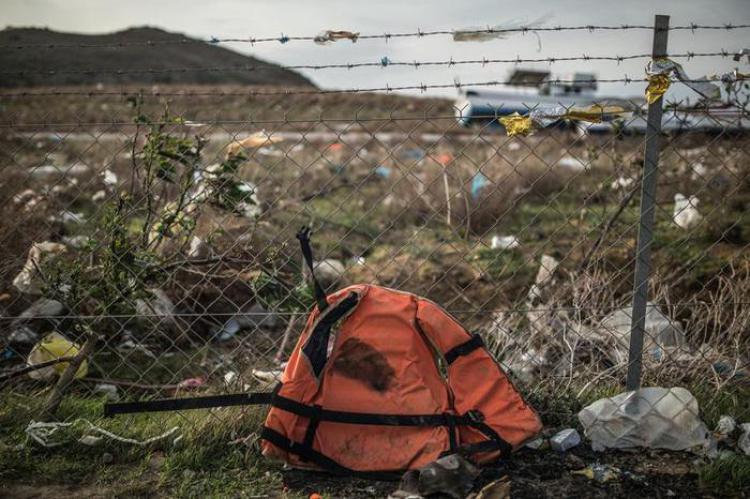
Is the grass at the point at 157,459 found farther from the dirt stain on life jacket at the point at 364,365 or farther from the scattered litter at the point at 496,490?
the scattered litter at the point at 496,490

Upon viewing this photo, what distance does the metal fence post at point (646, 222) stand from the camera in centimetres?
232

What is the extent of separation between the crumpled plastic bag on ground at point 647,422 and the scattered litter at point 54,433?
66.7 inches

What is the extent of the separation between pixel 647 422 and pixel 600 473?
Result: 354mm

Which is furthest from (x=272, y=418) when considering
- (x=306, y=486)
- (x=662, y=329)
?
(x=662, y=329)

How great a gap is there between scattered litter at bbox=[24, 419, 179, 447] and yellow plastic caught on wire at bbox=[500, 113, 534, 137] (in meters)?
1.75

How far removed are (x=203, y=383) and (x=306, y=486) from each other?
1036 millimetres

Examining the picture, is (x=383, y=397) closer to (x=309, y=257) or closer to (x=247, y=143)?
(x=309, y=257)

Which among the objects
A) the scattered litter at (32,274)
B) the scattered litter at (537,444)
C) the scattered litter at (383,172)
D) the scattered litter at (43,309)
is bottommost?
the scattered litter at (537,444)

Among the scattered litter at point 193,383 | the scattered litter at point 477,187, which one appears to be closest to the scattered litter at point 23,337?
the scattered litter at point 193,383

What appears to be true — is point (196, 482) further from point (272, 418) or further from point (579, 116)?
point (579, 116)

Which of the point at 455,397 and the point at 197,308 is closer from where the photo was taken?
the point at 455,397

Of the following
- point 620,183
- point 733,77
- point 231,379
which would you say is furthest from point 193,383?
point 620,183

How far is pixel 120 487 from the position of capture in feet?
6.89

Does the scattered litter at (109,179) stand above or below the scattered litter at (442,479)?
above
